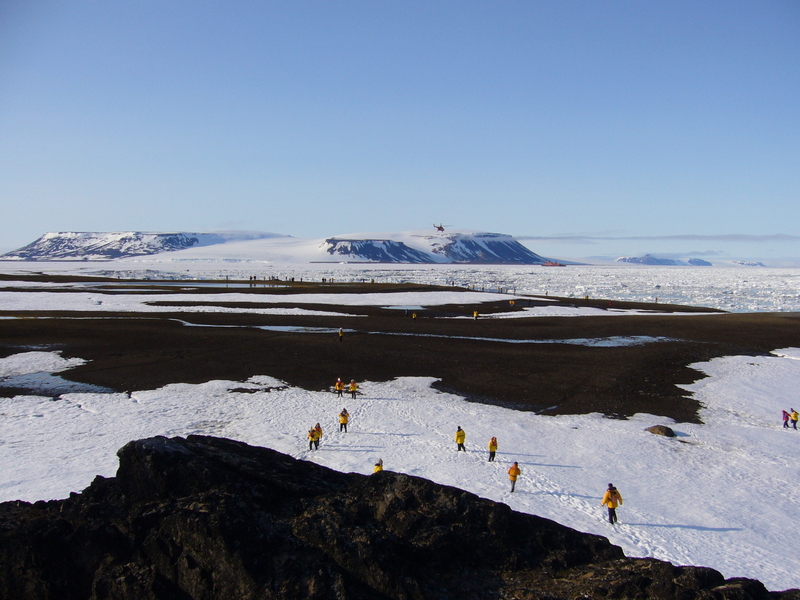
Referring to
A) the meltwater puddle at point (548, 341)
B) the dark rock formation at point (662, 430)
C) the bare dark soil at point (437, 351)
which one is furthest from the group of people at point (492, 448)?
the meltwater puddle at point (548, 341)

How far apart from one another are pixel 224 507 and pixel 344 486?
263 cm

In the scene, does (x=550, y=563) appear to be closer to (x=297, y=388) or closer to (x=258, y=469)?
(x=258, y=469)

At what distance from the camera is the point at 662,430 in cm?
2169

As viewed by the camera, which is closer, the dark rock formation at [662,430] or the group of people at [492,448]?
the group of people at [492,448]

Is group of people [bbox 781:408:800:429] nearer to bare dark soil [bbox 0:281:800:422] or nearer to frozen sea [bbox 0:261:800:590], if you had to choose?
frozen sea [bbox 0:261:800:590]


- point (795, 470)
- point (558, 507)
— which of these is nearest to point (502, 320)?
point (795, 470)

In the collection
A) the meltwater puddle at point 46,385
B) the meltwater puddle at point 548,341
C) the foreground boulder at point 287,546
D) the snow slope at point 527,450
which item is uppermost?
the foreground boulder at point 287,546

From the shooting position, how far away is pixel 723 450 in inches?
794

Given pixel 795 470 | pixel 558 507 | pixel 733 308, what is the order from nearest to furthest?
pixel 558 507
pixel 795 470
pixel 733 308

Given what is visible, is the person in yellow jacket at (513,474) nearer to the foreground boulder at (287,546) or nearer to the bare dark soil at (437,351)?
the foreground boulder at (287,546)

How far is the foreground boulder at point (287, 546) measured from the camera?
22.6 ft

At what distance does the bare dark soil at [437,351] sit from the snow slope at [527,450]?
2179 mm

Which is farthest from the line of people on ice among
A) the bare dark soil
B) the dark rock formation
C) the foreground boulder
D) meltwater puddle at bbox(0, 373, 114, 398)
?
meltwater puddle at bbox(0, 373, 114, 398)

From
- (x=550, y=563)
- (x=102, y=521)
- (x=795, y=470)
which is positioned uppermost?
(x=102, y=521)
